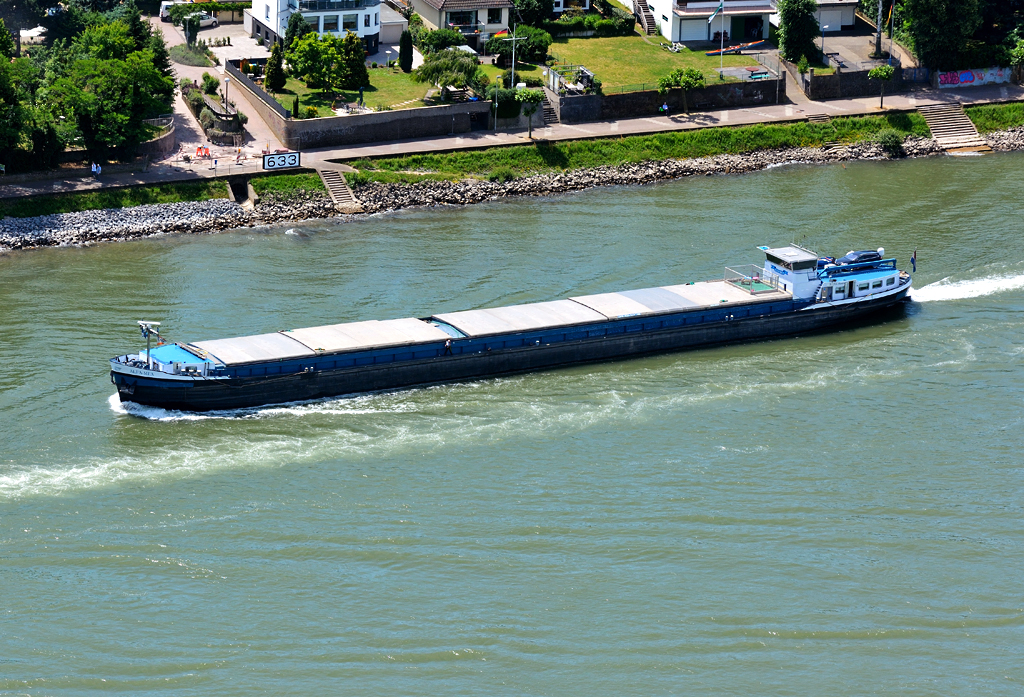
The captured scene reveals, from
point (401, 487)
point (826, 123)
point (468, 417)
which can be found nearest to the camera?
point (401, 487)

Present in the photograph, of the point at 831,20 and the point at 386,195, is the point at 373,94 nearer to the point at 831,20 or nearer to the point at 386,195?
the point at 386,195

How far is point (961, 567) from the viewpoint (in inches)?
1887

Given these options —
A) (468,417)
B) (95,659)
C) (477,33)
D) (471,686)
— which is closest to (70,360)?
(468,417)

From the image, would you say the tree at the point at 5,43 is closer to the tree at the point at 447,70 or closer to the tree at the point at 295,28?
the tree at the point at 295,28

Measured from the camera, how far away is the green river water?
142 ft

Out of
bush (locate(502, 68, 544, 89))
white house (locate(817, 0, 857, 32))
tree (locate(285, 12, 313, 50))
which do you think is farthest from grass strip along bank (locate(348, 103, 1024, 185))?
tree (locate(285, 12, 313, 50))

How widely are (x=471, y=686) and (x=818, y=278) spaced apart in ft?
121

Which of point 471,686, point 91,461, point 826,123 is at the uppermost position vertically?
point 826,123

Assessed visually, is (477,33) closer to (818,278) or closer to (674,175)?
(674,175)

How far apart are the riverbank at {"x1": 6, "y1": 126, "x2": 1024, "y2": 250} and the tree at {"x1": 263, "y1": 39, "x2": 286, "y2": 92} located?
12.7 metres

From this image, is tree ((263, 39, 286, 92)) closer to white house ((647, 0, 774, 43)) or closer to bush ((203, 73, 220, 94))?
bush ((203, 73, 220, 94))

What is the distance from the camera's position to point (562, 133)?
318 ft

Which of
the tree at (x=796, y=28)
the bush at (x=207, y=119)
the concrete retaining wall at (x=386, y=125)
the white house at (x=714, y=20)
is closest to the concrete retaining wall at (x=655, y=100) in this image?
the tree at (x=796, y=28)

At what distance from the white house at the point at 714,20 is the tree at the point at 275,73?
110 ft
